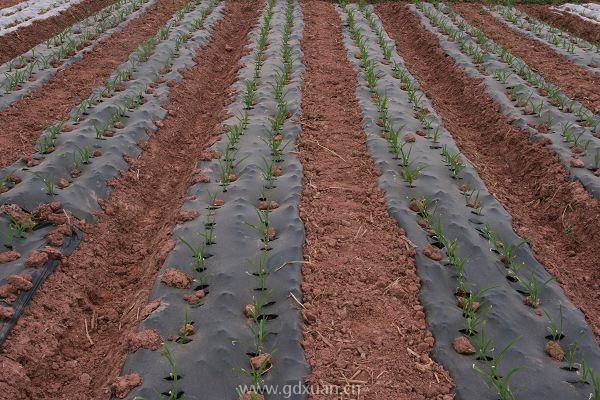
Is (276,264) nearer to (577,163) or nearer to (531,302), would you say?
(531,302)

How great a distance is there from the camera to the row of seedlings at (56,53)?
6449 mm

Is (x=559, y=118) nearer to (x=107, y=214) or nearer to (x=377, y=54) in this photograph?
(x=377, y=54)

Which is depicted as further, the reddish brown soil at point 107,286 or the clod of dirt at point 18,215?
the clod of dirt at point 18,215

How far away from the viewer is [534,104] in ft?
20.5

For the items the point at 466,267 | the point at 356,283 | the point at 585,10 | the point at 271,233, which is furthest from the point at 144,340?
the point at 585,10

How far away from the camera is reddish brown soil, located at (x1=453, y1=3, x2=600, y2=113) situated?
680 centimetres

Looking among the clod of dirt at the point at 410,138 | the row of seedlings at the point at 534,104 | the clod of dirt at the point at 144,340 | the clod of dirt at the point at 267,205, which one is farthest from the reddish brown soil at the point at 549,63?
the clod of dirt at the point at 144,340

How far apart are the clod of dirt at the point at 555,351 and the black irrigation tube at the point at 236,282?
1.47m

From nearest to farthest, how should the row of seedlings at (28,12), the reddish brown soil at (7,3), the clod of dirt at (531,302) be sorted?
the clod of dirt at (531,302)
the row of seedlings at (28,12)
the reddish brown soil at (7,3)

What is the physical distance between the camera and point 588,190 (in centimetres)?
461

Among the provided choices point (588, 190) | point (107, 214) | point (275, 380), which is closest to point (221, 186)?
point (107, 214)

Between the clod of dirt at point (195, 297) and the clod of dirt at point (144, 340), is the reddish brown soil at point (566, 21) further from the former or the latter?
the clod of dirt at point (144, 340)

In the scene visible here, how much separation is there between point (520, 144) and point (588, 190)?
1145 mm

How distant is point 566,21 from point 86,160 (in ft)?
39.3
